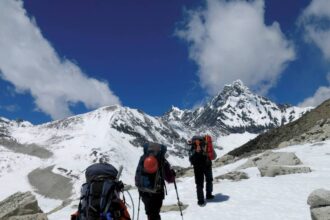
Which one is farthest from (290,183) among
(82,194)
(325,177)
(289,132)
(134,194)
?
(289,132)

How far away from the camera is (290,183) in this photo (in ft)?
70.8

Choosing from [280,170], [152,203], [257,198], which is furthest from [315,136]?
[152,203]

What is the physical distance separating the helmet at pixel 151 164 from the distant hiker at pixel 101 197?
10.8ft

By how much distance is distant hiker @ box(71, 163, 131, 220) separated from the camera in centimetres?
956

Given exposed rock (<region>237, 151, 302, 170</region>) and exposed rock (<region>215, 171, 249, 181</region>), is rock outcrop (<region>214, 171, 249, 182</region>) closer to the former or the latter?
exposed rock (<region>215, 171, 249, 181</region>)

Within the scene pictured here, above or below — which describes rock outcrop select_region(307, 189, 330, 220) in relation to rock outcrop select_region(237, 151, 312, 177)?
below

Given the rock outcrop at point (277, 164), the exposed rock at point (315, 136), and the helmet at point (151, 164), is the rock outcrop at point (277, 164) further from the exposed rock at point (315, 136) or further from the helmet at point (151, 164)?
the exposed rock at point (315, 136)

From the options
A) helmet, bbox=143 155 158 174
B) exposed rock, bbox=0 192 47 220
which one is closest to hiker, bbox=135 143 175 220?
helmet, bbox=143 155 158 174

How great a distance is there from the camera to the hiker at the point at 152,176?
13414 mm

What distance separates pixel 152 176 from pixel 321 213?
4.89 m

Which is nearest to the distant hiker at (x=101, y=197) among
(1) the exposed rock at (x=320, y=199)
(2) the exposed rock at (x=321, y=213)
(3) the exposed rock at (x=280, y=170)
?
(2) the exposed rock at (x=321, y=213)

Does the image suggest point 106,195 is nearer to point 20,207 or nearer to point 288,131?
point 20,207

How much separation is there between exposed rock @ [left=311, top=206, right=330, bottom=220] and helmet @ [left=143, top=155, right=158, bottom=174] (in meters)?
4.69

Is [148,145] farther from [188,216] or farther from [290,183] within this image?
[290,183]
